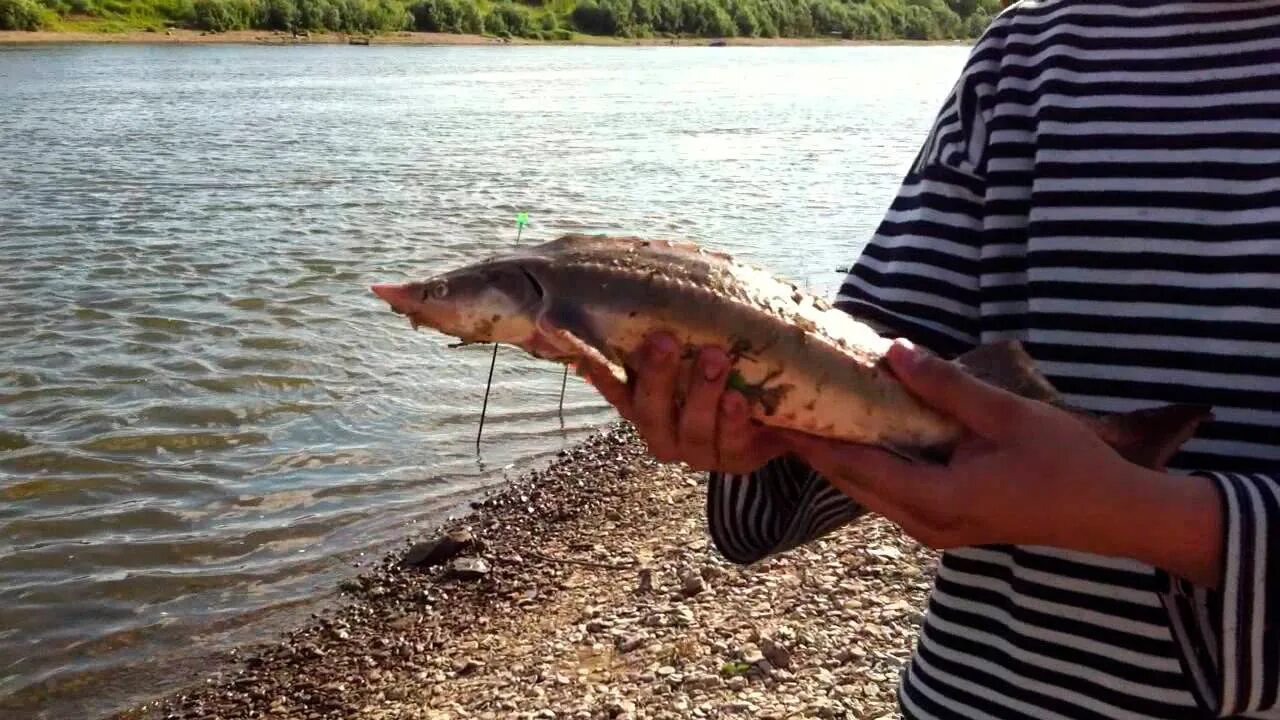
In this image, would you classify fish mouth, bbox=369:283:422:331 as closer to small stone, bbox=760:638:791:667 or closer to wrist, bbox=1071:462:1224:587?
wrist, bbox=1071:462:1224:587

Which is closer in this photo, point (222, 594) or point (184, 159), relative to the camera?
point (222, 594)

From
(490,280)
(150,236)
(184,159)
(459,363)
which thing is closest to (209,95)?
(184,159)

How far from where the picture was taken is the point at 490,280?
7.79 feet

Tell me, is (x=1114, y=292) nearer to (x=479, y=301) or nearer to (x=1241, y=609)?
(x=1241, y=609)

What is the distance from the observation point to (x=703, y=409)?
2006 mm

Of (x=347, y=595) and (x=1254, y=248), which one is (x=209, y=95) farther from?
(x=1254, y=248)

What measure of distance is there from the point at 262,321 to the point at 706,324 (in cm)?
1191

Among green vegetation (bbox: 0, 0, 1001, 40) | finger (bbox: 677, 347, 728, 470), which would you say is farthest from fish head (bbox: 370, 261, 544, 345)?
green vegetation (bbox: 0, 0, 1001, 40)

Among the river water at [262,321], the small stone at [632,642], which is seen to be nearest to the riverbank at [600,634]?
the small stone at [632,642]

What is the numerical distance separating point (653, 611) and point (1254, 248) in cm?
509

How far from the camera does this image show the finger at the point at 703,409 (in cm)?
201

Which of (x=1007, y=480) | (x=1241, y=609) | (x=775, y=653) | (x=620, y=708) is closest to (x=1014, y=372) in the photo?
(x=1007, y=480)

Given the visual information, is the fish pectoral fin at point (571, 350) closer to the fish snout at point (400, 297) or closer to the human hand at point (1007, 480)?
the fish snout at point (400, 297)

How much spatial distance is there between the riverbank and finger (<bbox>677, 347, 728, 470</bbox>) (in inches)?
135
